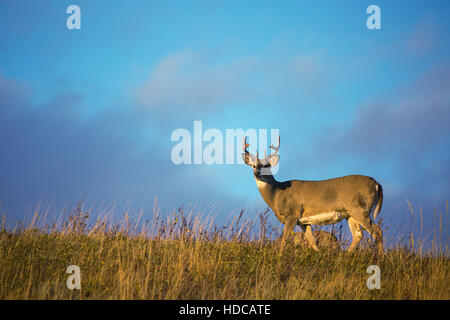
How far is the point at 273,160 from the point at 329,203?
7.59 feet

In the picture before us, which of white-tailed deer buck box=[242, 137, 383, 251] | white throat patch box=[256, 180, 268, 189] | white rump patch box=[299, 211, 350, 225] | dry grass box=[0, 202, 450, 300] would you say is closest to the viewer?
dry grass box=[0, 202, 450, 300]

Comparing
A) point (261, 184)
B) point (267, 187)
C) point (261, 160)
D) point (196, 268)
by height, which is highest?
point (261, 160)

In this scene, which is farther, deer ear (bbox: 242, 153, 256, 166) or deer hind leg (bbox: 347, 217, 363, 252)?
deer ear (bbox: 242, 153, 256, 166)

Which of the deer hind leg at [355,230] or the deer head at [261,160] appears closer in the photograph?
the deer hind leg at [355,230]

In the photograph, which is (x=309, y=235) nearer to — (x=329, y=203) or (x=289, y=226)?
(x=289, y=226)

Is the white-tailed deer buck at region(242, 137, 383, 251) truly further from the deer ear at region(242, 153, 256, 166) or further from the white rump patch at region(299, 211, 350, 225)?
the deer ear at region(242, 153, 256, 166)

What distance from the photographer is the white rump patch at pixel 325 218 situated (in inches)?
436

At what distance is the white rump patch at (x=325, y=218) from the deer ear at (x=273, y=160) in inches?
81.5

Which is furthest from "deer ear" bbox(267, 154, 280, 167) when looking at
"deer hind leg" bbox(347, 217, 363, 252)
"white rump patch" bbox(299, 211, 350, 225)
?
"deer hind leg" bbox(347, 217, 363, 252)

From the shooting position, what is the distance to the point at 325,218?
11117mm

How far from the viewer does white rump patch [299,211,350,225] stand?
11078mm

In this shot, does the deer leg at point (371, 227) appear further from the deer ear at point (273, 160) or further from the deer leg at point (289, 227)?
the deer ear at point (273, 160)

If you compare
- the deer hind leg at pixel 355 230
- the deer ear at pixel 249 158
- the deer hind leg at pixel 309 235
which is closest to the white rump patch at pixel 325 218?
the deer hind leg at pixel 309 235

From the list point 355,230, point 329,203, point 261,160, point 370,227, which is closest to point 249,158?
point 261,160
